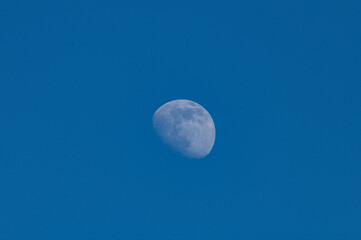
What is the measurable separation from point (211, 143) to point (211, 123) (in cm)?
119

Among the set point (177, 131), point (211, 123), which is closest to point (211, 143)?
point (211, 123)

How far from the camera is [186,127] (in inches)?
840

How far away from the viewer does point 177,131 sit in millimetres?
21078

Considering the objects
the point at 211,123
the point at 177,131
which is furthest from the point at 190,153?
the point at 211,123

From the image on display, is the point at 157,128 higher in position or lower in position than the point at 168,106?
lower

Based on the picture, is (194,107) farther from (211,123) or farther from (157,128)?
(157,128)

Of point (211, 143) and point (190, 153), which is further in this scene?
point (211, 143)

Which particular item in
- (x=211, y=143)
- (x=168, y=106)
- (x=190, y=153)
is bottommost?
(x=190, y=153)

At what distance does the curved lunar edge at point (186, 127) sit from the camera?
21.0m

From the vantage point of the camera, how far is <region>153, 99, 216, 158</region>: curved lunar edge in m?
21.0

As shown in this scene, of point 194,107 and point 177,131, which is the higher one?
point 194,107

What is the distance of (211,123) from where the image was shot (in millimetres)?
23125

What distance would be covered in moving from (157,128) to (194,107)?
2.85m

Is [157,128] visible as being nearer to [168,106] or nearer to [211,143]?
[168,106]
